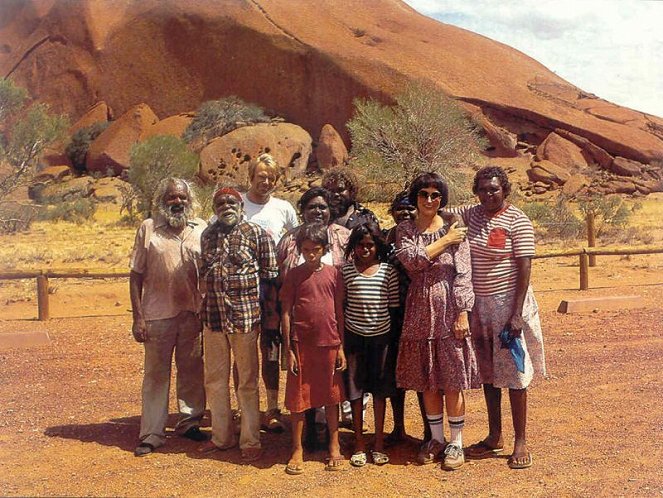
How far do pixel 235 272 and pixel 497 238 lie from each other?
4.92 feet

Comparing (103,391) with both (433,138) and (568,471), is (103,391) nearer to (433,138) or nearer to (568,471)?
(568,471)

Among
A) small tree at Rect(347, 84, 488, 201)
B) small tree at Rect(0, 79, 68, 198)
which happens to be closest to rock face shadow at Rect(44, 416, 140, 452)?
small tree at Rect(347, 84, 488, 201)

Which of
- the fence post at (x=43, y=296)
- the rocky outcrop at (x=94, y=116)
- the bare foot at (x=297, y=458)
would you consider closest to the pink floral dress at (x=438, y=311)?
the bare foot at (x=297, y=458)

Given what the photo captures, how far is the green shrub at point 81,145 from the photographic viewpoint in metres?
31.0

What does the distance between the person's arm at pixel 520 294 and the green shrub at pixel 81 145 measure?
29.3 meters

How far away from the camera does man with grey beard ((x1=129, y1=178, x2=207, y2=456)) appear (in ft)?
14.8

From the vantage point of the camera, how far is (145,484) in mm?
3979

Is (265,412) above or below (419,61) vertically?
below

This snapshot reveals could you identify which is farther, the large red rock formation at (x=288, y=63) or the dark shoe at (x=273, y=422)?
the large red rock formation at (x=288, y=63)

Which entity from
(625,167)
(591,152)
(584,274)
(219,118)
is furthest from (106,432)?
(219,118)

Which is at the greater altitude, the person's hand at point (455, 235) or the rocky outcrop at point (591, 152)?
the rocky outcrop at point (591, 152)

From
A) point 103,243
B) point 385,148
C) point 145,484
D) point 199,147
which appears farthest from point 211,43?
point 145,484

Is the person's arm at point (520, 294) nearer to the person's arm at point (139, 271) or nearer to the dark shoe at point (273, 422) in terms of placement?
the dark shoe at point (273, 422)

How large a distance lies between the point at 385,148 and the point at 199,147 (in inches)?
347
